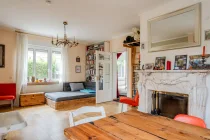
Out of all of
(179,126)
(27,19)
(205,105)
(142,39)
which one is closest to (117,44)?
(142,39)

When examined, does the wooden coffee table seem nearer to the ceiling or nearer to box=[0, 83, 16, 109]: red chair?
the ceiling

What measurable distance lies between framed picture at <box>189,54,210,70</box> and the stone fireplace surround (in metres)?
0.12

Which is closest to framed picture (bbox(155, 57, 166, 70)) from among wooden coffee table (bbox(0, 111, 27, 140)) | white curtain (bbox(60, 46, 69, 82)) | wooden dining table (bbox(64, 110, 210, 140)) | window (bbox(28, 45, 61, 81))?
wooden dining table (bbox(64, 110, 210, 140))

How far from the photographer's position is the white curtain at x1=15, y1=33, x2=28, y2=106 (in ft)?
15.0

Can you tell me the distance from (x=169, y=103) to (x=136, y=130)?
2.19m

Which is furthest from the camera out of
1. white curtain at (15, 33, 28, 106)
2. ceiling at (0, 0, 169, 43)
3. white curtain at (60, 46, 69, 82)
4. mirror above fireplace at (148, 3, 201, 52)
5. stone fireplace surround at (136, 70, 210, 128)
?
white curtain at (60, 46, 69, 82)

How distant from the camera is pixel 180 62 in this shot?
99.7 inches

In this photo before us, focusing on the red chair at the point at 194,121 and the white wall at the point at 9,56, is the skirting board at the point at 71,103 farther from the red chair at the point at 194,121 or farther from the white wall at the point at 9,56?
the red chair at the point at 194,121

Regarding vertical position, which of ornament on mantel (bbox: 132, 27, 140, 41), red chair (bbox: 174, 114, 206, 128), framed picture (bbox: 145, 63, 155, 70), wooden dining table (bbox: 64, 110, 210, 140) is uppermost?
ornament on mantel (bbox: 132, 27, 140, 41)

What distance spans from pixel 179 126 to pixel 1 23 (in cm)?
495

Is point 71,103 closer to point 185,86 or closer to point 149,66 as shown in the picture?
point 149,66

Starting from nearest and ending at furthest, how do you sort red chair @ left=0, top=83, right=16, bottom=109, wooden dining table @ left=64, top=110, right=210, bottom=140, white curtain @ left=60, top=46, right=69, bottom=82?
wooden dining table @ left=64, top=110, right=210, bottom=140, red chair @ left=0, top=83, right=16, bottom=109, white curtain @ left=60, top=46, right=69, bottom=82

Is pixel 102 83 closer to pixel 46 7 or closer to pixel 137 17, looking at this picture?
pixel 137 17

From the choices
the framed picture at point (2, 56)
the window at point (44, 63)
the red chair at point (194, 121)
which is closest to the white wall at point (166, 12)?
the red chair at point (194, 121)
